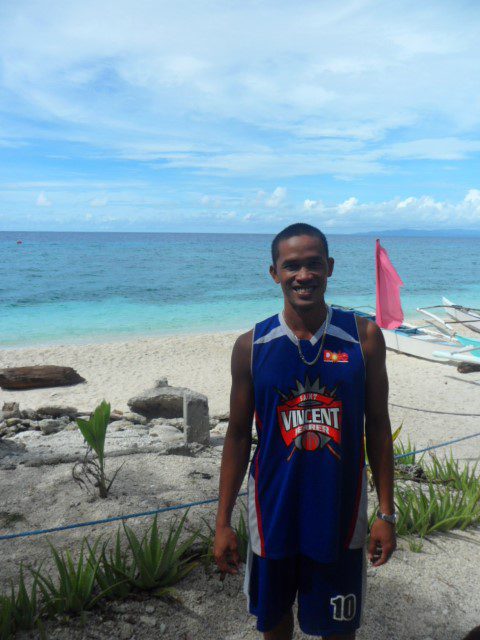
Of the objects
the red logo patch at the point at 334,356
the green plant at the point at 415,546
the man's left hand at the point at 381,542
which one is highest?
the red logo patch at the point at 334,356

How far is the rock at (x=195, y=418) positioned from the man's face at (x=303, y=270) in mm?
3578

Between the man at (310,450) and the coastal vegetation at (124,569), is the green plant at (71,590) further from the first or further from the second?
the man at (310,450)

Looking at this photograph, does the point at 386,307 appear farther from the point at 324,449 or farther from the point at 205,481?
the point at 324,449

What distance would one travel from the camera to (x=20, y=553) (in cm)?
304

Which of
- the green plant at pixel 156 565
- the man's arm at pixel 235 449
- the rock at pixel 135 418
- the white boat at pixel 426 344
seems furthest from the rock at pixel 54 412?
the white boat at pixel 426 344

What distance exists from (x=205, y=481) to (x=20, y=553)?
1425 millimetres

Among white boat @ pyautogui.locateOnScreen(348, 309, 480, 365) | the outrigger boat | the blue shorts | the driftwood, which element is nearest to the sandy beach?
the blue shorts

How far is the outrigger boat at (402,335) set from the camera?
35.7 ft

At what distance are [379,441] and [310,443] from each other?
0.31 metres

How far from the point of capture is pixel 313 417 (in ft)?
6.02

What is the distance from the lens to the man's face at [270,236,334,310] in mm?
1918

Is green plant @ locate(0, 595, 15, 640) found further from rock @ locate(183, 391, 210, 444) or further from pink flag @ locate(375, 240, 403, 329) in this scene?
pink flag @ locate(375, 240, 403, 329)

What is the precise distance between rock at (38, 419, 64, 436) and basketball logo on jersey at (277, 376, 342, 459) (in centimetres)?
530

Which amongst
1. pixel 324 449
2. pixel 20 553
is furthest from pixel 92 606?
pixel 324 449
